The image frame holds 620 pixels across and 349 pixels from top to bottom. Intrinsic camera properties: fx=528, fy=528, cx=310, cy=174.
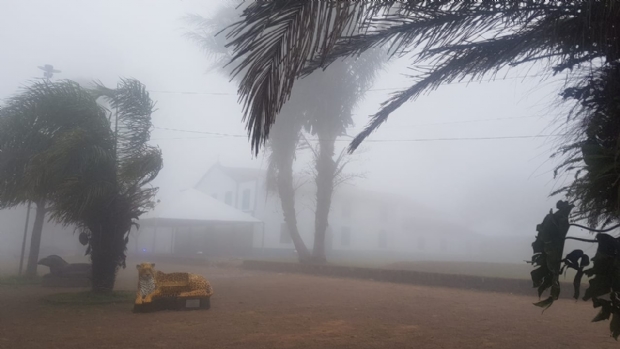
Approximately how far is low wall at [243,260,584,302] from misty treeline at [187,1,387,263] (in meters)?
1.67

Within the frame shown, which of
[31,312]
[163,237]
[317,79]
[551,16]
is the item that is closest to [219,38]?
[317,79]

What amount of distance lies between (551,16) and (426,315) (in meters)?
6.26

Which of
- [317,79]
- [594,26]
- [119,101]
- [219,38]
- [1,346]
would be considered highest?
[219,38]

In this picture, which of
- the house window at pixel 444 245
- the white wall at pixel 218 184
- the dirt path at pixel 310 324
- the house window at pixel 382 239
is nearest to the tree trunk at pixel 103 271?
the dirt path at pixel 310 324

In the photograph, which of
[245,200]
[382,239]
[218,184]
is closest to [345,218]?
[382,239]

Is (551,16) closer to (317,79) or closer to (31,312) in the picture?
(31,312)

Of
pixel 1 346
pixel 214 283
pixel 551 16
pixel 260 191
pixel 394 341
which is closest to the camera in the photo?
pixel 551 16

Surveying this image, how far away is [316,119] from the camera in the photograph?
2166 cm

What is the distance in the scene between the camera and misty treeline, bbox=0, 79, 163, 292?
9766mm

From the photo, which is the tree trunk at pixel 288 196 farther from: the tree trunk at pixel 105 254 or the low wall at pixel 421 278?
the tree trunk at pixel 105 254

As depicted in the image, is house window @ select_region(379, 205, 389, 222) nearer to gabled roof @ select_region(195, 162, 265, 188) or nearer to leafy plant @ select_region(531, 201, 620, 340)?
gabled roof @ select_region(195, 162, 265, 188)

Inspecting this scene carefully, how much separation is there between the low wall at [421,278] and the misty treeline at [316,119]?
167cm

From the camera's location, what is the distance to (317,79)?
67.7 feet

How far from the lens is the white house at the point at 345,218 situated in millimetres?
36750
